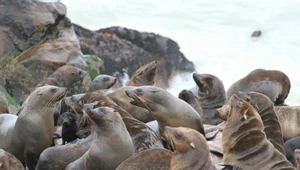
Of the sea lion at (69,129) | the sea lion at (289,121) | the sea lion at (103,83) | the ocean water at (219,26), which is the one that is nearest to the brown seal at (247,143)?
the sea lion at (69,129)

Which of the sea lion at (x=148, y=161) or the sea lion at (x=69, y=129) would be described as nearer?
the sea lion at (x=148, y=161)

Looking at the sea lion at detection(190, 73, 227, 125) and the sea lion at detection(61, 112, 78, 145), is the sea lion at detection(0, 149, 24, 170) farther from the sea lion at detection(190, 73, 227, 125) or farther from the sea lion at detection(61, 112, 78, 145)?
the sea lion at detection(190, 73, 227, 125)

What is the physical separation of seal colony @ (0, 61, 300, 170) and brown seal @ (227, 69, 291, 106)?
100cm

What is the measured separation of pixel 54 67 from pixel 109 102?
5.20 m

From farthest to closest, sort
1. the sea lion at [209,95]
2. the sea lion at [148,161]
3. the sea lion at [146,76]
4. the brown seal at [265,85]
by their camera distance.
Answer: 1. the brown seal at [265,85]
2. the sea lion at [146,76]
3. the sea lion at [209,95]
4. the sea lion at [148,161]

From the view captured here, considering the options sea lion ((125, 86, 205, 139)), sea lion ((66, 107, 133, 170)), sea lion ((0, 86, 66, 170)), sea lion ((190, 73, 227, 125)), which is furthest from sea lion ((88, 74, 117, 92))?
sea lion ((66, 107, 133, 170))

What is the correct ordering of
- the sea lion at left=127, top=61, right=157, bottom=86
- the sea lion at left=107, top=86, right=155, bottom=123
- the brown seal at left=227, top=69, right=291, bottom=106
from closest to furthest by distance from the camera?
the sea lion at left=107, top=86, right=155, bottom=123 < the sea lion at left=127, top=61, right=157, bottom=86 < the brown seal at left=227, top=69, right=291, bottom=106

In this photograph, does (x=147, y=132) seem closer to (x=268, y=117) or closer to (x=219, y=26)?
(x=268, y=117)

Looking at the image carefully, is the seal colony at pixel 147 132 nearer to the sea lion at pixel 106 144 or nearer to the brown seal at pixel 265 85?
the sea lion at pixel 106 144

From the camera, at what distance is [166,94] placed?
7.79m

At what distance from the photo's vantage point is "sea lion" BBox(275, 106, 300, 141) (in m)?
8.98

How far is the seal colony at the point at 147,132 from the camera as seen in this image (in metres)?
5.93

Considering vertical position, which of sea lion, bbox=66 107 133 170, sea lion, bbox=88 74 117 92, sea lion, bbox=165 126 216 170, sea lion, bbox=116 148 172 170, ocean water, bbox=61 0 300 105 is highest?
sea lion, bbox=165 126 216 170

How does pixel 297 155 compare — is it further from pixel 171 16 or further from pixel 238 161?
pixel 171 16
